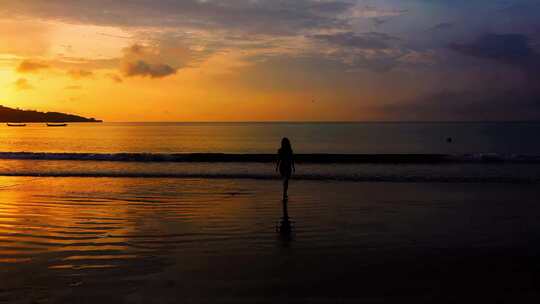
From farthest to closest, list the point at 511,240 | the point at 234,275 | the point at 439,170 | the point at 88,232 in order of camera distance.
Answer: the point at 439,170 → the point at 88,232 → the point at 511,240 → the point at 234,275

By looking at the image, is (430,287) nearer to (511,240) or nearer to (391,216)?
(511,240)

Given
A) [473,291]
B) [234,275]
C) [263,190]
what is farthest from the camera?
[263,190]

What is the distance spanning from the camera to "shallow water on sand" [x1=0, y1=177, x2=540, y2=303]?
6.04 meters

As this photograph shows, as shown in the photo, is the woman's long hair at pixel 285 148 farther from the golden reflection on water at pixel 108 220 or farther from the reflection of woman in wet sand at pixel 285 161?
the golden reflection on water at pixel 108 220

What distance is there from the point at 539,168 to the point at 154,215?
22765 millimetres

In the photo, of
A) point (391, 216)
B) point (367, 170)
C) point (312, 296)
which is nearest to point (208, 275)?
point (312, 296)

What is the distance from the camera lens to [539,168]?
25438 millimetres

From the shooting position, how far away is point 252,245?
8.30 metres

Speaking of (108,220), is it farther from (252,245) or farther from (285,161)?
(285,161)

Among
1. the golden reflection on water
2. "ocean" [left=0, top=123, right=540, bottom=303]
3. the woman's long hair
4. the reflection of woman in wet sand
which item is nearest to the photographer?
A: "ocean" [left=0, top=123, right=540, bottom=303]

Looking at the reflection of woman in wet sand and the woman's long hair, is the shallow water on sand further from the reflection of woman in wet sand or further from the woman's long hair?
the woman's long hair

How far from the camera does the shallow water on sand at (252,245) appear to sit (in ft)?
19.8

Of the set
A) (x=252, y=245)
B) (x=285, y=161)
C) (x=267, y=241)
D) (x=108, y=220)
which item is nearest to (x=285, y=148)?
(x=285, y=161)

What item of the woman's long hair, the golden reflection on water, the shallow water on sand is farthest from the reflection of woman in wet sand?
the golden reflection on water
